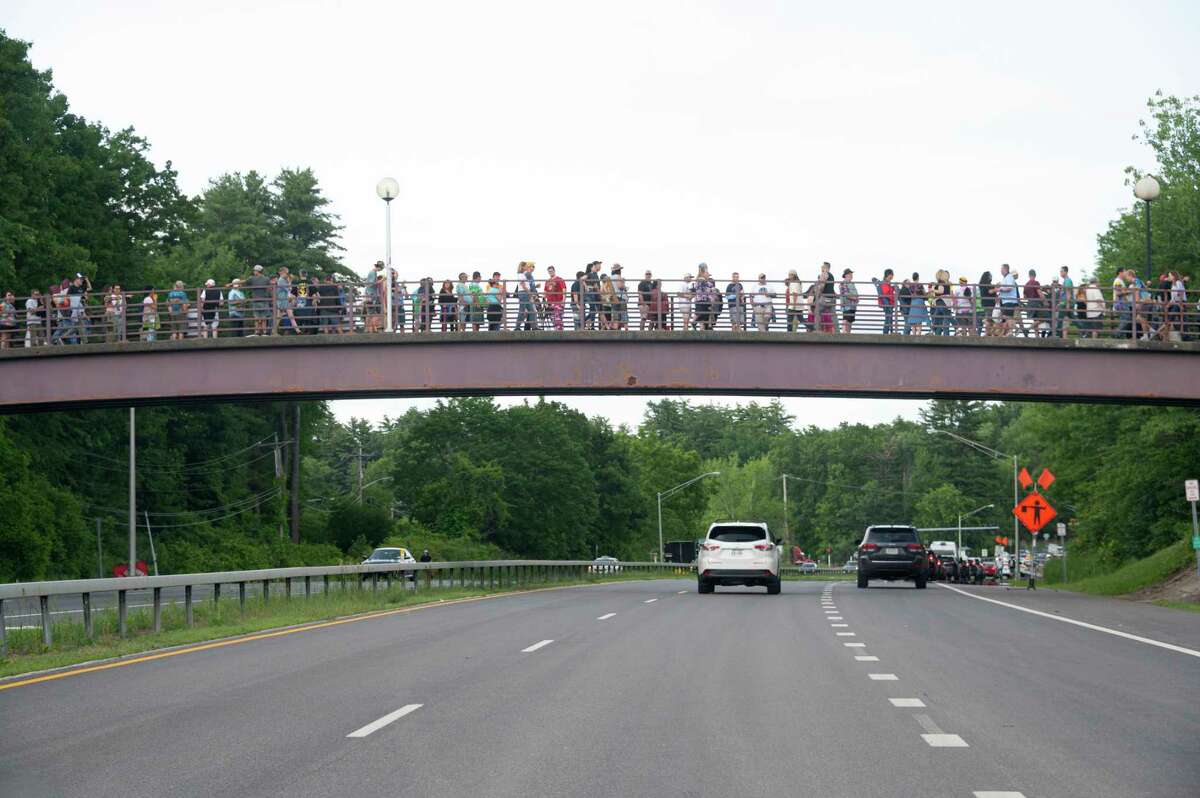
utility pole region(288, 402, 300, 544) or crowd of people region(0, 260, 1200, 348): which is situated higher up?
crowd of people region(0, 260, 1200, 348)

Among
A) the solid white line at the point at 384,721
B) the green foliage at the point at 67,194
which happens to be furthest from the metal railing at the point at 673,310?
the solid white line at the point at 384,721

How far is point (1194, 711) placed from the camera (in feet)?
41.8

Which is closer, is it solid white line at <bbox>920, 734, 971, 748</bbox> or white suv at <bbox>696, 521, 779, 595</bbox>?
solid white line at <bbox>920, 734, 971, 748</bbox>

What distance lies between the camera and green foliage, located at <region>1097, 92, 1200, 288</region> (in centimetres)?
5041

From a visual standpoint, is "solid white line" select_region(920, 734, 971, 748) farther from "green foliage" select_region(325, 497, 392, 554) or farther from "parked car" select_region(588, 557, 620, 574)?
"green foliage" select_region(325, 497, 392, 554)

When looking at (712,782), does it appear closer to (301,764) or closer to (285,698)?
(301,764)

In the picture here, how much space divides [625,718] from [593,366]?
87.9ft

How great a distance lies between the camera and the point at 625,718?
487 inches

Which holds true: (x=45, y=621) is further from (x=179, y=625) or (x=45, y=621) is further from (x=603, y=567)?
(x=603, y=567)

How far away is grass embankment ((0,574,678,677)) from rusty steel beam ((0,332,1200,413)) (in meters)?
5.77

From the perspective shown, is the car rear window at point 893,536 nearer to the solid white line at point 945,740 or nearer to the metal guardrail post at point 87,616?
the metal guardrail post at point 87,616

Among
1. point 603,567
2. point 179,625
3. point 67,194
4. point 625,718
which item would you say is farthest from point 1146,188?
point 67,194

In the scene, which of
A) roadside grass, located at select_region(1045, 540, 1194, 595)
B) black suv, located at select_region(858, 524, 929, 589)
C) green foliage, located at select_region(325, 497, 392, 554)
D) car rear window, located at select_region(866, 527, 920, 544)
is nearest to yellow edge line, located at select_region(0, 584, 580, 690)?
black suv, located at select_region(858, 524, 929, 589)

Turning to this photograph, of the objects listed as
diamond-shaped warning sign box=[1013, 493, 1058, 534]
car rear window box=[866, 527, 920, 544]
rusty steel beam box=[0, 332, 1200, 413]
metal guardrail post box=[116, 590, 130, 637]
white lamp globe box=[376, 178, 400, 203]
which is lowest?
car rear window box=[866, 527, 920, 544]
